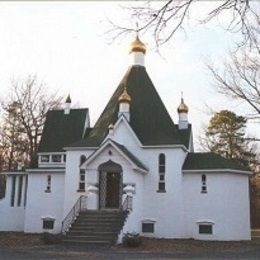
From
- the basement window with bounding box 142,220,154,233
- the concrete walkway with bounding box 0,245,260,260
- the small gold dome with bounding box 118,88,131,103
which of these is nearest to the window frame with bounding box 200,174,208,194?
the basement window with bounding box 142,220,154,233

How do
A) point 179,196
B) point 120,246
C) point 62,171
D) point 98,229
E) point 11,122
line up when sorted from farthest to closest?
point 11,122
point 62,171
point 179,196
point 98,229
point 120,246

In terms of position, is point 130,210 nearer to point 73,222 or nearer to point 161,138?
point 73,222

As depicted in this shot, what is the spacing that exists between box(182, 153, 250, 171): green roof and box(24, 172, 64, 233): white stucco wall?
840 cm

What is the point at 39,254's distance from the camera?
1638cm

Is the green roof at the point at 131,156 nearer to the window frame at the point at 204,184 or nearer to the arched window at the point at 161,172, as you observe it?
the arched window at the point at 161,172

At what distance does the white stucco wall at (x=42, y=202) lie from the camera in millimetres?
27859

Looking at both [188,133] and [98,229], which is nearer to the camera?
[98,229]

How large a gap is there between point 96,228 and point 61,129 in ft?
36.3

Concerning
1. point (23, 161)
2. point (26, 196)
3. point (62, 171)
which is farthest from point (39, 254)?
point (23, 161)

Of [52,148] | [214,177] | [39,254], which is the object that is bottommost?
[39,254]

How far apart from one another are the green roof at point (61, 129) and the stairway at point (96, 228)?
755 cm

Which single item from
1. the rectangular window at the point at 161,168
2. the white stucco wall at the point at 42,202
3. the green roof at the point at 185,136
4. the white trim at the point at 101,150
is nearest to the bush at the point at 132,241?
the white trim at the point at 101,150

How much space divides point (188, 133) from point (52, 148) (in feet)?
30.8

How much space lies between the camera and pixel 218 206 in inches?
988
